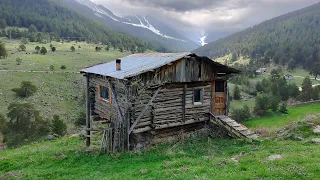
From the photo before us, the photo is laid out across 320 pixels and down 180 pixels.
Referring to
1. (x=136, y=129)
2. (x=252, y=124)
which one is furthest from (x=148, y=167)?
(x=252, y=124)

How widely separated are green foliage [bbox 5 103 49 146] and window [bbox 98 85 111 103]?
16.6m

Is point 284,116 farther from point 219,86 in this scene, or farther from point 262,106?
point 219,86

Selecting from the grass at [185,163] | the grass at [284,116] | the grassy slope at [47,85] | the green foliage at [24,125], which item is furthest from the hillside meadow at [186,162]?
the grassy slope at [47,85]

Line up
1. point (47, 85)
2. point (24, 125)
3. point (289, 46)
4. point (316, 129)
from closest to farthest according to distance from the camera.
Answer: point (316, 129)
point (24, 125)
point (47, 85)
point (289, 46)

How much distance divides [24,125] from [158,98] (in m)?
24.0

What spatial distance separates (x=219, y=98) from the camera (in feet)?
66.4

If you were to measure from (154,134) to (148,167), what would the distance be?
513 centimetres

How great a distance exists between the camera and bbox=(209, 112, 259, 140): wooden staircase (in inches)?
676

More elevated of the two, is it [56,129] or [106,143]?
[106,143]

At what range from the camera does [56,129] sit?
108 ft

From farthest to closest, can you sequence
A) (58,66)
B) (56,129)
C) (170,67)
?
(58,66) → (56,129) → (170,67)

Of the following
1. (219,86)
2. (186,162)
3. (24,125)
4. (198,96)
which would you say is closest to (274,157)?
(186,162)

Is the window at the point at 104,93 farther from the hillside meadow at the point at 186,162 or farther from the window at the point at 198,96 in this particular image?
the window at the point at 198,96

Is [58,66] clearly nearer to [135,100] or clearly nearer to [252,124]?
[252,124]
